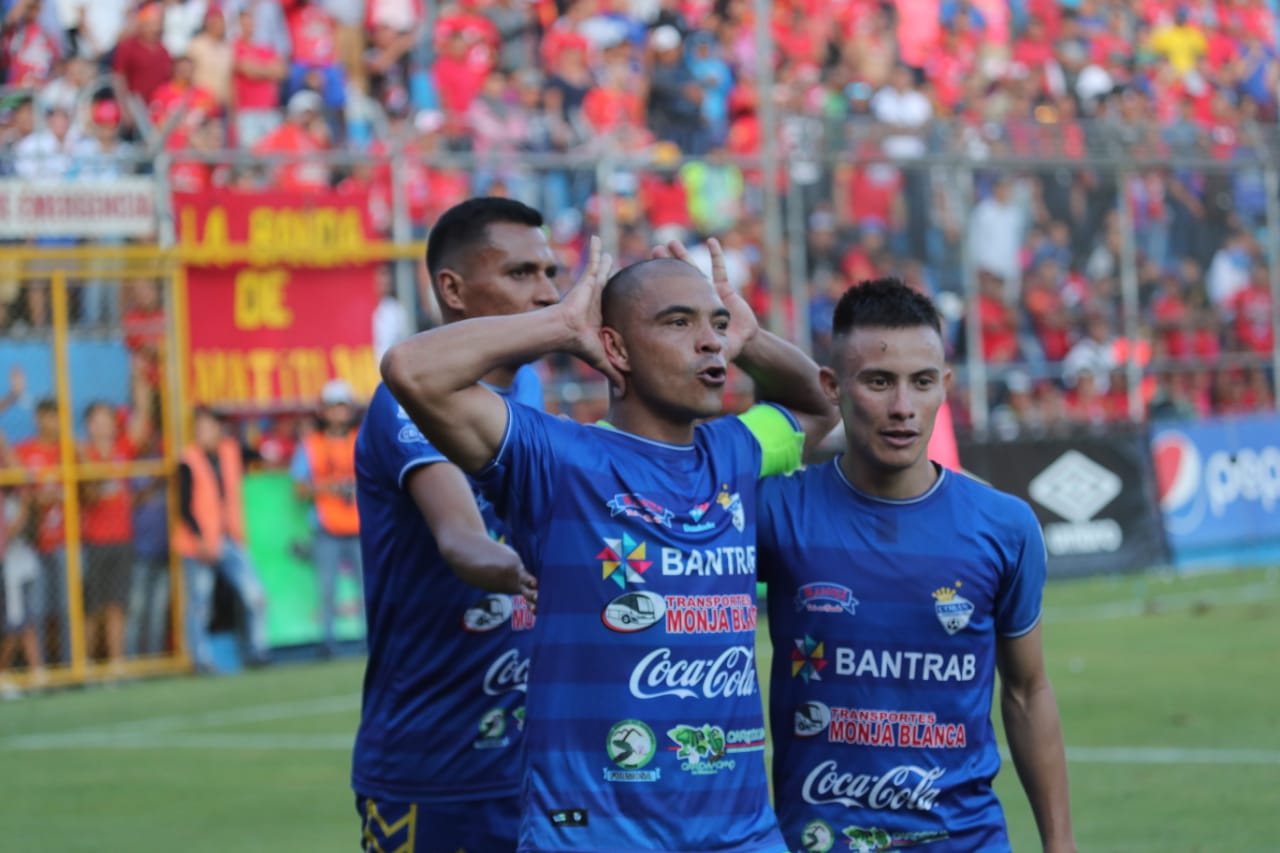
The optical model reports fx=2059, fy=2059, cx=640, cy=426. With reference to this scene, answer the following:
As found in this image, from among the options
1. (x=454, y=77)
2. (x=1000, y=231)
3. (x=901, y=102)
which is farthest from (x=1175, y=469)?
(x=454, y=77)

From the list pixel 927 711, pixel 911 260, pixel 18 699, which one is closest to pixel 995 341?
pixel 911 260

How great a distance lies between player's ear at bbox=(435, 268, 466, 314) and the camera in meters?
5.70

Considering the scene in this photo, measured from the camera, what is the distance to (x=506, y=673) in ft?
17.7

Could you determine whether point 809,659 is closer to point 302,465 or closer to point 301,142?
point 302,465

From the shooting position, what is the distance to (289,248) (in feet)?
56.9

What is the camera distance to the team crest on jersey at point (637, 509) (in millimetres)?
4496

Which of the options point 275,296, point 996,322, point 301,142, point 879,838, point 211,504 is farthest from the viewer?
point 996,322

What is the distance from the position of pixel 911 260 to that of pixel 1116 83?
26.1 feet

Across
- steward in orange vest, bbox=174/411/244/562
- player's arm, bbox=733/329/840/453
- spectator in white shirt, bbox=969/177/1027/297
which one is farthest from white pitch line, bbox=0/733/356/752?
spectator in white shirt, bbox=969/177/1027/297

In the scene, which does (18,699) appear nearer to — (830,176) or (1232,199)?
(830,176)

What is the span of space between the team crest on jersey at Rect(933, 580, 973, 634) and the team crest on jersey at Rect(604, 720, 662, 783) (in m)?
0.86

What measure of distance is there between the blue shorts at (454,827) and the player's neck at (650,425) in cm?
124

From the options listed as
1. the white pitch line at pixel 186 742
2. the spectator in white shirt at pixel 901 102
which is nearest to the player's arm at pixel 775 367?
the white pitch line at pixel 186 742

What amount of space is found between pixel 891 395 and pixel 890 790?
0.93 m
